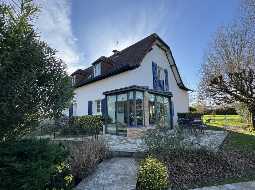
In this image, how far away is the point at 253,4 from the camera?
18234mm

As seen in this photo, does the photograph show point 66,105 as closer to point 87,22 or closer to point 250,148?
point 87,22

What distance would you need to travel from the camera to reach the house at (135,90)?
16.7m

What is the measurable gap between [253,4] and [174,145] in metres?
14.4

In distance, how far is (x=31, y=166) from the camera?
468cm

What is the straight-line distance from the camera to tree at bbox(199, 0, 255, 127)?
1942cm

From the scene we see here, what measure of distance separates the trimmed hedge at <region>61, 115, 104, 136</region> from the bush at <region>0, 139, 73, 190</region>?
10.9 metres

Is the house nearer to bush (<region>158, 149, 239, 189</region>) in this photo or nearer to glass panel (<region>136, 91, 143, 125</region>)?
glass panel (<region>136, 91, 143, 125</region>)

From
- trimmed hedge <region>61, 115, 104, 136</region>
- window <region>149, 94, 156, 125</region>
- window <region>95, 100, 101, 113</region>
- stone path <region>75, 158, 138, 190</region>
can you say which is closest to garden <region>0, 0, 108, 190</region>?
stone path <region>75, 158, 138, 190</region>

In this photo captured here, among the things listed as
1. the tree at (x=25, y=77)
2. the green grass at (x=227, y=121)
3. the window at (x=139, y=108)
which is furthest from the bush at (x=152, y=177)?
the green grass at (x=227, y=121)

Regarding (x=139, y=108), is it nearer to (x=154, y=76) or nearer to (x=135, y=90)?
(x=135, y=90)

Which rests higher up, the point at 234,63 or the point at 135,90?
the point at 234,63

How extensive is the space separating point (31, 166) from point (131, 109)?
11979 mm

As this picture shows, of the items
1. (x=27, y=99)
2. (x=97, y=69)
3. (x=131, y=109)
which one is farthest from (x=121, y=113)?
(x=27, y=99)

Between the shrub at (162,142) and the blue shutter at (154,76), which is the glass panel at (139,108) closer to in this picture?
the blue shutter at (154,76)
